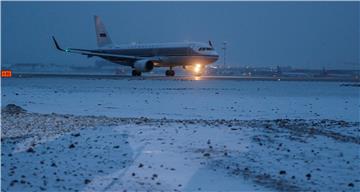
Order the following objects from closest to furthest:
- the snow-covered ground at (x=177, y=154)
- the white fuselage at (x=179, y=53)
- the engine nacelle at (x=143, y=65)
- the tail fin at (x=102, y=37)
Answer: the snow-covered ground at (x=177, y=154) < the engine nacelle at (x=143, y=65) < the white fuselage at (x=179, y=53) < the tail fin at (x=102, y=37)

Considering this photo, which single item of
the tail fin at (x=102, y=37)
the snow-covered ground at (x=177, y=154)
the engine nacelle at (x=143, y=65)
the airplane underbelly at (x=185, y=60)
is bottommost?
the snow-covered ground at (x=177, y=154)

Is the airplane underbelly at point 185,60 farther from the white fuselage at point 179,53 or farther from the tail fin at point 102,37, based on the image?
the tail fin at point 102,37

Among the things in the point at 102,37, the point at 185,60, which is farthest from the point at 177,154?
the point at 102,37

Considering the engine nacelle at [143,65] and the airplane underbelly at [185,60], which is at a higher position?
the airplane underbelly at [185,60]

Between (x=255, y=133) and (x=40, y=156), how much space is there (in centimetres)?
474

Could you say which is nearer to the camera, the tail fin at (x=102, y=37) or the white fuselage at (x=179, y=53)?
the white fuselage at (x=179, y=53)

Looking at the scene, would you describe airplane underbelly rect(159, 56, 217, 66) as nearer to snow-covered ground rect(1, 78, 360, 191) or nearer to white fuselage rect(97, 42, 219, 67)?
white fuselage rect(97, 42, 219, 67)

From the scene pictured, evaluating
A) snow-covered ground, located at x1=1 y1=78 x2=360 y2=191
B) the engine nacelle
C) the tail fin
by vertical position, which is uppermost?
the tail fin

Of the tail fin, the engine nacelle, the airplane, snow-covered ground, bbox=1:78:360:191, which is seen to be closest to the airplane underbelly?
the airplane

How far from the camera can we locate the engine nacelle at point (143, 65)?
1999 inches

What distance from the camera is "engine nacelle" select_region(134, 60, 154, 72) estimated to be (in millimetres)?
Answer: 50781

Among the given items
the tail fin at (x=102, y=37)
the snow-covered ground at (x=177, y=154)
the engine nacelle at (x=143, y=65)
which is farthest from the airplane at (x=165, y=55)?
the snow-covered ground at (x=177, y=154)

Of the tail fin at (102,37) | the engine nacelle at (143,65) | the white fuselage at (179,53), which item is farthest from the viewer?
the tail fin at (102,37)

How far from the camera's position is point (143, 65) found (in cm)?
5072
